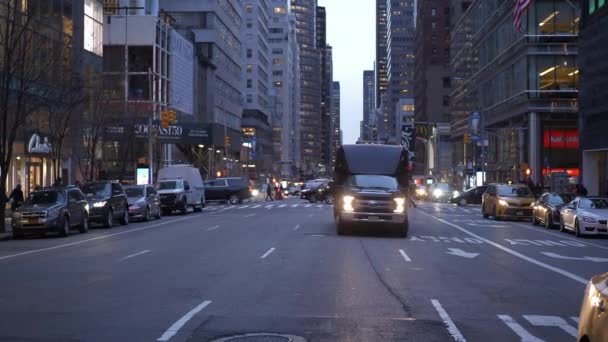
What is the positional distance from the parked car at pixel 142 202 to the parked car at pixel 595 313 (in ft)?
104

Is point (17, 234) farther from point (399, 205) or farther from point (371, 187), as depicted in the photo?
point (399, 205)

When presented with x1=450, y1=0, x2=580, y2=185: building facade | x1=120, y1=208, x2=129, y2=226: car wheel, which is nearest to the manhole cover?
x1=120, y1=208, x2=129, y2=226: car wheel

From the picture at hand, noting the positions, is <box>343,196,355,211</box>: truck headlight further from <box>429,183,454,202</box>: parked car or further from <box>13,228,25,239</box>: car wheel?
<box>429,183,454,202</box>: parked car

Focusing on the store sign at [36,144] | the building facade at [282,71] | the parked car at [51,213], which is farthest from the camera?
the building facade at [282,71]

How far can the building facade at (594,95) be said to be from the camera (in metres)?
45.1

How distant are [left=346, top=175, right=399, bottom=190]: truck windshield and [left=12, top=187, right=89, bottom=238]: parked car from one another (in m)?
9.72

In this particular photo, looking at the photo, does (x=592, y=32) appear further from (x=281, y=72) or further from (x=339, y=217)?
(x=281, y=72)

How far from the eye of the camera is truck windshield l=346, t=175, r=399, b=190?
25.0 m

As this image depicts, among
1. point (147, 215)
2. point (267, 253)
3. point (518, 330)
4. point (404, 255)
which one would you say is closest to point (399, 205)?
point (404, 255)

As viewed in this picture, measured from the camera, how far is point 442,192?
68.4 m

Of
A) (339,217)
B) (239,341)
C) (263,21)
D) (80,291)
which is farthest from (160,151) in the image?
(263,21)

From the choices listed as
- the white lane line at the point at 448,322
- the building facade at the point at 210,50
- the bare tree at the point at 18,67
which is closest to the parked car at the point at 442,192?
the building facade at the point at 210,50

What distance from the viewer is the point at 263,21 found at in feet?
481

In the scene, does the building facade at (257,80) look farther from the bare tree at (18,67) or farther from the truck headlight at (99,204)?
the bare tree at (18,67)
